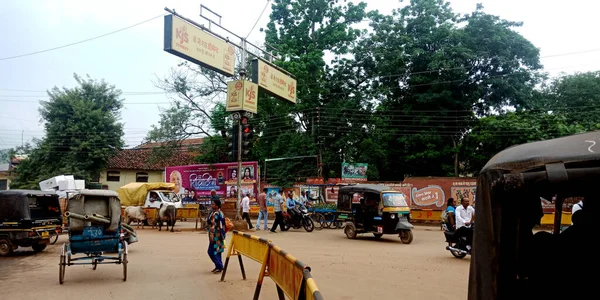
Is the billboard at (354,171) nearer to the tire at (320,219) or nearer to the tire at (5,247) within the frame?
the tire at (320,219)

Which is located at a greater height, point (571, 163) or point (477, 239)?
point (571, 163)

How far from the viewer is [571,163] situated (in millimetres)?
2881

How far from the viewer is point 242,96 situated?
17.9m

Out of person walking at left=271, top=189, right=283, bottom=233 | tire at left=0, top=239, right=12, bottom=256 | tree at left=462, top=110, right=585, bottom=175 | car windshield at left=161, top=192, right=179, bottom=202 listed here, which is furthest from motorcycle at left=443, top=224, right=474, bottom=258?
car windshield at left=161, top=192, right=179, bottom=202

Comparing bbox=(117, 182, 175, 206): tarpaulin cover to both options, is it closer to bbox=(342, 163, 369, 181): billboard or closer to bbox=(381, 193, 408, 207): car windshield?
bbox=(342, 163, 369, 181): billboard

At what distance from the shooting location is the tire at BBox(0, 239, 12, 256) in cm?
1235

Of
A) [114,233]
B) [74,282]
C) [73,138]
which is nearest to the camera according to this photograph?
[74,282]

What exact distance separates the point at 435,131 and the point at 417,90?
123 inches

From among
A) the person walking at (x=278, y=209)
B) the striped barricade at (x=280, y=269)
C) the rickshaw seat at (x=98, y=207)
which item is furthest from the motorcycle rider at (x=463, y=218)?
the person walking at (x=278, y=209)

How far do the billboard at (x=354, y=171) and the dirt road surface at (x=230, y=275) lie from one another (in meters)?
12.9

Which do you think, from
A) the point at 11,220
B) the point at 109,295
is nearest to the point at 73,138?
the point at 11,220

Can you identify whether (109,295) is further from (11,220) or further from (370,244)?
(370,244)

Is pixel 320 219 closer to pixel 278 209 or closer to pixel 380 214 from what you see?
pixel 278 209

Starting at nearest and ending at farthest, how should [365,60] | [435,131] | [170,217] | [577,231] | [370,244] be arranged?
[577,231]
[370,244]
[170,217]
[435,131]
[365,60]
